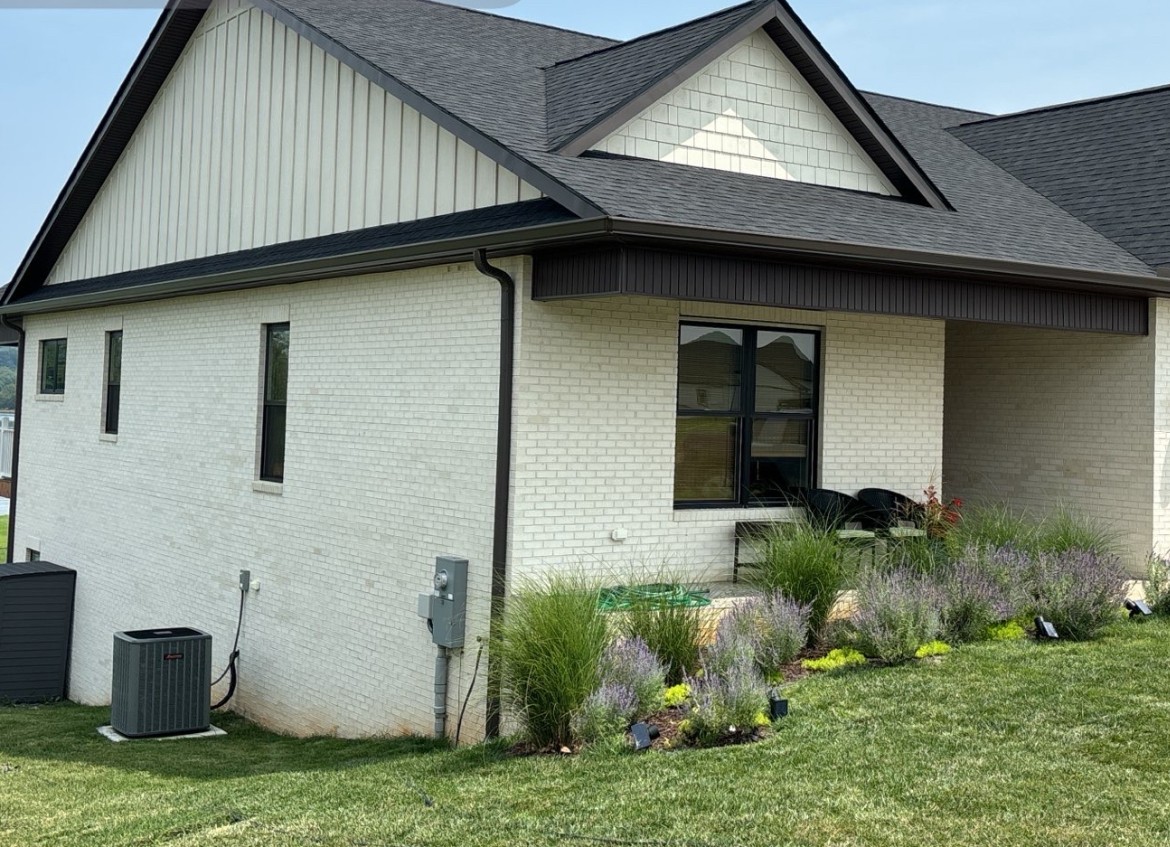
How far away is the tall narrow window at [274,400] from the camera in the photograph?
1367 cm

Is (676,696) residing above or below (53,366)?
below

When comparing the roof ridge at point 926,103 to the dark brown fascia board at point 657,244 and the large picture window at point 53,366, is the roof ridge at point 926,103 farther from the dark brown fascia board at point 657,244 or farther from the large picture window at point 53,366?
the large picture window at point 53,366

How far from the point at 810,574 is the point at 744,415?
6.38 feet

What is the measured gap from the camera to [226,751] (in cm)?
1169

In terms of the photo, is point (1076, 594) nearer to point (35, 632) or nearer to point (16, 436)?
point (35, 632)

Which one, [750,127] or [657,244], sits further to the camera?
[750,127]

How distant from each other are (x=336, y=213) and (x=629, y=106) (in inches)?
143

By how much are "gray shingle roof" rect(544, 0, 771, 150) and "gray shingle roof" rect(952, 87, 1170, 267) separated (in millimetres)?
5220

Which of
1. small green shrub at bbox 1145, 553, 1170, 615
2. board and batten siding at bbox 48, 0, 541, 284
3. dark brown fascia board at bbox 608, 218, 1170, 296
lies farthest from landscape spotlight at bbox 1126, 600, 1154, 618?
board and batten siding at bbox 48, 0, 541, 284

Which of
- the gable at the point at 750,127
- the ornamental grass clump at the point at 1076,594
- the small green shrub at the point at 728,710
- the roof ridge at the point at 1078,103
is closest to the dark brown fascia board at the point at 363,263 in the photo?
the gable at the point at 750,127

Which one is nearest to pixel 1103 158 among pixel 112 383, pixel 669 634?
pixel 669 634

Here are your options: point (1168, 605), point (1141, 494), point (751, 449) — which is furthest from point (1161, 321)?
point (751, 449)

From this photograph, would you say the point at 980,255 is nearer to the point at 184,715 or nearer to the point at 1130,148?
the point at 1130,148

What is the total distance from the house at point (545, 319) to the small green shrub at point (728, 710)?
2.17m
